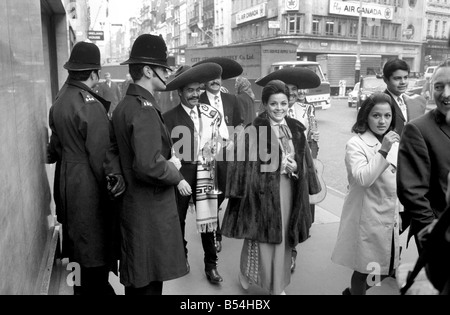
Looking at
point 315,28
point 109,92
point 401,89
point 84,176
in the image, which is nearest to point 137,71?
point 84,176

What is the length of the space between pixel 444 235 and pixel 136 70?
2291 millimetres

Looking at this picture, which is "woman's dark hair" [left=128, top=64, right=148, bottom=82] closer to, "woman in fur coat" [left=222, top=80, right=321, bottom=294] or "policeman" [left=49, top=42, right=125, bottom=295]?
"policeman" [left=49, top=42, right=125, bottom=295]

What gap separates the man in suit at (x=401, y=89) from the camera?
4.14 meters

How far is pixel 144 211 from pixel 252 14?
4519cm

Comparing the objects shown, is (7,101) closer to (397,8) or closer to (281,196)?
(281,196)

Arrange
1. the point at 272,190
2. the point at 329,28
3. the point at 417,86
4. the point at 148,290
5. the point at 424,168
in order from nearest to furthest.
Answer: the point at 424,168 → the point at 148,290 → the point at 272,190 → the point at 417,86 → the point at 329,28

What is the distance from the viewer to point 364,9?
41.5 metres

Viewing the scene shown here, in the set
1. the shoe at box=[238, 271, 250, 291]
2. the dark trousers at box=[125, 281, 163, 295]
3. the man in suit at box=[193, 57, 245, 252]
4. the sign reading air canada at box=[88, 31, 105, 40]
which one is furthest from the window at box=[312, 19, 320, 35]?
the dark trousers at box=[125, 281, 163, 295]

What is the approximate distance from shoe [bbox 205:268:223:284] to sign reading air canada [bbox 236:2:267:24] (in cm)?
4139

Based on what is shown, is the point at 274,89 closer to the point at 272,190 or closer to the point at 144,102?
the point at 272,190

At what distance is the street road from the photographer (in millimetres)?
8042

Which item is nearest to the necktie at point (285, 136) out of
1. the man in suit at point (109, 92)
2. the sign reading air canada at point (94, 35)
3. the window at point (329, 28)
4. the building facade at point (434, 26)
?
the man in suit at point (109, 92)

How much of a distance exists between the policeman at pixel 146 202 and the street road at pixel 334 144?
192 inches
